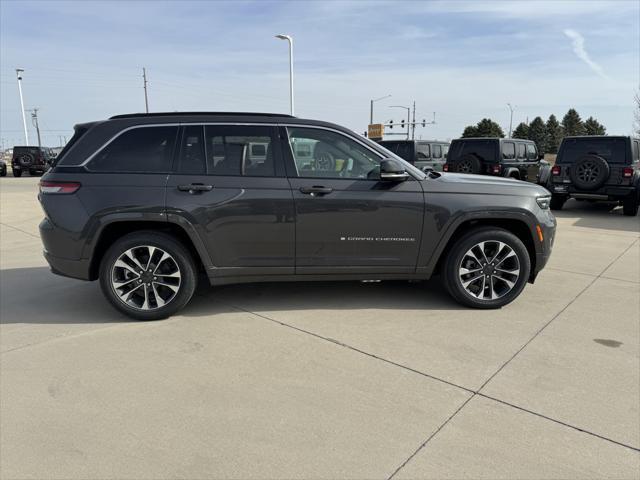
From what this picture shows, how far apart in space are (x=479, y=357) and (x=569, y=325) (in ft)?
3.91

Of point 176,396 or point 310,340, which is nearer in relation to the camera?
point 176,396

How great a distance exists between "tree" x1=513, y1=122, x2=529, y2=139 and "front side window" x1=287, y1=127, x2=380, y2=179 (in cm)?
8062

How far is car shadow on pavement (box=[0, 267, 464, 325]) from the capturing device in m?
4.38

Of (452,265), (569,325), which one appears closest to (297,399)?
(452,265)

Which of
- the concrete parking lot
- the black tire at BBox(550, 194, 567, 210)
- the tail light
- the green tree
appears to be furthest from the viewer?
the green tree

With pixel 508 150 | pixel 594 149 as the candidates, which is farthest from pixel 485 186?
pixel 508 150

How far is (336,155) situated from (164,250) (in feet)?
5.75

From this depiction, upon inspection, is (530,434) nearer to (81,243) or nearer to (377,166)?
(377,166)

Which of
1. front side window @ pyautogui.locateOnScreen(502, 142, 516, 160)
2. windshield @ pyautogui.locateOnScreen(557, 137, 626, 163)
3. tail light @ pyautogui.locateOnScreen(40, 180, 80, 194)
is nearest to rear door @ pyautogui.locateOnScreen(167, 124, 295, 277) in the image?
tail light @ pyautogui.locateOnScreen(40, 180, 80, 194)

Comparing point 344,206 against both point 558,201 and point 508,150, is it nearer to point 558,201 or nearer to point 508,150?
point 558,201

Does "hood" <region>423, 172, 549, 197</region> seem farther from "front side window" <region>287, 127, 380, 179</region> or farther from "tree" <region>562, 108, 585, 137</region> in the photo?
"tree" <region>562, 108, 585, 137</region>

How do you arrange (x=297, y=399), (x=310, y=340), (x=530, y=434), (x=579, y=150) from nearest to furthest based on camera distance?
1. (x=530, y=434)
2. (x=297, y=399)
3. (x=310, y=340)
4. (x=579, y=150)

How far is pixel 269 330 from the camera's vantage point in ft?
13.0

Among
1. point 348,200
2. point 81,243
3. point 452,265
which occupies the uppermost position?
point 348,200
